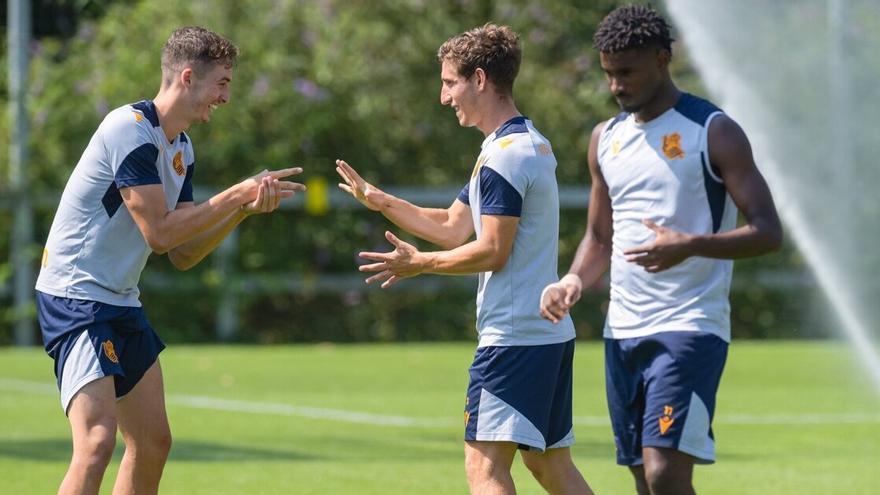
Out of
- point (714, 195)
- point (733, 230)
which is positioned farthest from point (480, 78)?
point (733, 230)

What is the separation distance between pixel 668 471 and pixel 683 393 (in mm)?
299

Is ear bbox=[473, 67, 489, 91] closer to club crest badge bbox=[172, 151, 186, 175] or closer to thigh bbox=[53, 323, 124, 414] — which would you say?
club crest badge bbox=[172, 151, 186, 175]

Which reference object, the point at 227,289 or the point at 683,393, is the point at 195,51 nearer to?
the point at 683,393

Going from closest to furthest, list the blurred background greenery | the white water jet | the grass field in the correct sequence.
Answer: the grass field → the white water jet → the blurred background greenery

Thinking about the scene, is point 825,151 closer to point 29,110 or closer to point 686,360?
point 29,110

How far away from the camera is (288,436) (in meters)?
11.7

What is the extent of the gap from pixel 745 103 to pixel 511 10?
5.24 m

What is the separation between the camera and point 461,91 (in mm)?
6289

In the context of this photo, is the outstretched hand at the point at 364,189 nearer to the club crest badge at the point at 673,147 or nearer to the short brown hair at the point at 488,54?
the short brown hair at the point at 488,54

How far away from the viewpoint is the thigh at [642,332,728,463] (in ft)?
20.4

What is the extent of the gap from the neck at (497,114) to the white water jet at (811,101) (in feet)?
40.8

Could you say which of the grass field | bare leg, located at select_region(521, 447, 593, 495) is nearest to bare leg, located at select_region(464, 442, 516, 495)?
bare leg, located at select_region(521, 447, 593, 495)

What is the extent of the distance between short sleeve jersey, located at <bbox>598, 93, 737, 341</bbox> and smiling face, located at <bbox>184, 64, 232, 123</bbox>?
157cm

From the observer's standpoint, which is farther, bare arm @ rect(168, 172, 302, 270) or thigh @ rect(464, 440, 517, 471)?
bare arm @ rect(168, 172, 302, 270)
